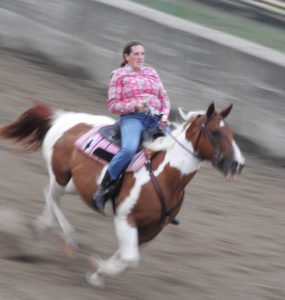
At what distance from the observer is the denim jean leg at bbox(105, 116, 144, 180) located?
6.59 m

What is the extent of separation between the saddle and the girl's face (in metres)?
0.48

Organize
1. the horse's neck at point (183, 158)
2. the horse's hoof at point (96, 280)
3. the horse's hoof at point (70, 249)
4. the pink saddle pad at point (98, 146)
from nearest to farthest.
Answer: the horse's neck at point (183, 158), the pink saddle pad at point (98, 146), the horse's hoof at point (96, 280), the horse's hoof at point (70, 249)

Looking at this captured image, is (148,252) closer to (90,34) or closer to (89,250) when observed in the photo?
(89,250)

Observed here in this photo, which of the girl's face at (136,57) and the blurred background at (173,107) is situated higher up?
the girl's face at (136,57)

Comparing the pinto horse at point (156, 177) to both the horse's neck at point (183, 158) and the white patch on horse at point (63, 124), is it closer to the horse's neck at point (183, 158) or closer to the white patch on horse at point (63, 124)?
the horse's neck at point (183, 158)

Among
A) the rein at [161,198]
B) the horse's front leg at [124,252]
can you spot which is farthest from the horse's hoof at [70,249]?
the rein at [161,198]

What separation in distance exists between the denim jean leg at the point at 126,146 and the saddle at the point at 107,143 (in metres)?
0.05

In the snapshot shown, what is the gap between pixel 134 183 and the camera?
652cm

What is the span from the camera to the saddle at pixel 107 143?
21.7ft

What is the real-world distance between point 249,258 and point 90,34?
576cm

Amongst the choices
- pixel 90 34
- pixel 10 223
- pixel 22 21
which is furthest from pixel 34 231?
pixel 22 21

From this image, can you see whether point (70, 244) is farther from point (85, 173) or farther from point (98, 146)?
point (98, 146)

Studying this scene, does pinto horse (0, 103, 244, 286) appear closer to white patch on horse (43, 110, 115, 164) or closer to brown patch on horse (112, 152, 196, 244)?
brown patch on horse (112, 152, 196, 244)

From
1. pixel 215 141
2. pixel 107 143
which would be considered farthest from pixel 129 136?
pixel 215 141
